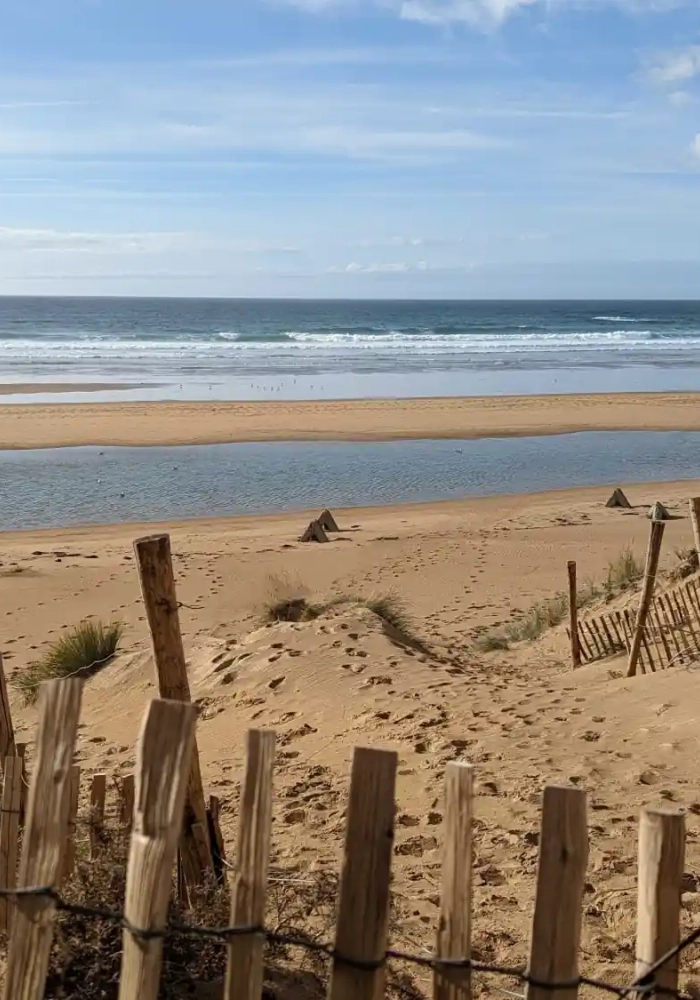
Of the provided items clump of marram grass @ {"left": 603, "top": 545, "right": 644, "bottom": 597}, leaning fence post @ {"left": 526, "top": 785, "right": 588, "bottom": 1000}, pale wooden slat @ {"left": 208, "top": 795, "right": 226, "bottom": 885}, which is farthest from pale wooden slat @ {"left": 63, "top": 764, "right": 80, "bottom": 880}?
clump of marram grass @ {"left": 603, "top": 545, "right": 644, "bottom": 597}

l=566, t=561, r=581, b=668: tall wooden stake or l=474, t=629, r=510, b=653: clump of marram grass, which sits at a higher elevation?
l=566, t=561, r=581, b=668: tall wooden stake

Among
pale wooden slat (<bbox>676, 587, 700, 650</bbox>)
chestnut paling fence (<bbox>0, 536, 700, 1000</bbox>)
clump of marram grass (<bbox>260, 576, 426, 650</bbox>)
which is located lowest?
clump of marram grass (<bbox>260, 576, 426, 650</bbox>)

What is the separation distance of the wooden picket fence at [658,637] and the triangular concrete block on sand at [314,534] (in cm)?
555

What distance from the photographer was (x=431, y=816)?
4.91 m

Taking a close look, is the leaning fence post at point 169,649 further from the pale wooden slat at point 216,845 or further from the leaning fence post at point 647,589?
the leaning fence post at point 647,589

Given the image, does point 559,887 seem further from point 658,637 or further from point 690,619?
point 658,637

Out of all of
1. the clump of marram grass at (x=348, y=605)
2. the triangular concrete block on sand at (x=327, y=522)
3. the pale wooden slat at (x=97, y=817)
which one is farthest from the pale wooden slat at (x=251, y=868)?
the triangular concrete block on sand at (x=327, y=522)

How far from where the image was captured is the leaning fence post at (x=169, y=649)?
348 centimetres

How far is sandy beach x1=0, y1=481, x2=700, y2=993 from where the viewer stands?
14.5 feet

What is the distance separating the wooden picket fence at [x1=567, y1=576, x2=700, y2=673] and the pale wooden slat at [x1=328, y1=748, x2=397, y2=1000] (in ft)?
19.7

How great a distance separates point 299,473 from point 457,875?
62.6 ft

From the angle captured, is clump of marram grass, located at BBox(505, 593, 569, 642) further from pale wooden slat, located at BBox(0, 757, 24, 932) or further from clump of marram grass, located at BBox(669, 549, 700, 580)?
pale wooden slat, located at BBox(0, 757, 24, 932)

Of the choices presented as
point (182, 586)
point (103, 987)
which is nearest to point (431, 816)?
point (103, 987)

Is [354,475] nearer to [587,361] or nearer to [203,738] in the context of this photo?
[203,738]
